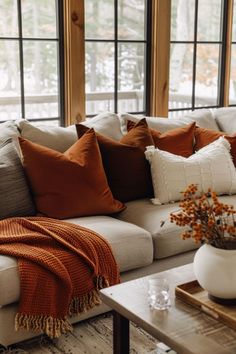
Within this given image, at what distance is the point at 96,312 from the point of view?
2.58 m

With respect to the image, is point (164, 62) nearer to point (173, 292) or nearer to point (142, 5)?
point (142, 5)

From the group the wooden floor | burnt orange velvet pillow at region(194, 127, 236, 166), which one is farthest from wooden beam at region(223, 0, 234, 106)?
the wooden floor

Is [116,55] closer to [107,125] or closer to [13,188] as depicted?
[107,125]

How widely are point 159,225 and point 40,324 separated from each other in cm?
84

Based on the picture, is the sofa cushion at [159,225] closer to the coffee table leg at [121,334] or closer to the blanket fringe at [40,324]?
the blanket fringe at [40,324]

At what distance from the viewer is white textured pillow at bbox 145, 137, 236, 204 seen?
10.1 feet

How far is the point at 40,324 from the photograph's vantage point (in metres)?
2.27

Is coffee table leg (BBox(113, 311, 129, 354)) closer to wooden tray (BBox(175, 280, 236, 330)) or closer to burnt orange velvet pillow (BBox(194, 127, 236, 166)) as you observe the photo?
wooden tray (BBox(175, 280, 236, 330))

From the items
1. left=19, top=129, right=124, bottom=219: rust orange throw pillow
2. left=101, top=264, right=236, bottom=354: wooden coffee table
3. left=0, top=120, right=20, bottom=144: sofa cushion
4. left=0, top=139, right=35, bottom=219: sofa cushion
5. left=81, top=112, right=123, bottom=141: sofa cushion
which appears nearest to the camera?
left=101, top=264, right=236, bottom=354: wooden coffee table

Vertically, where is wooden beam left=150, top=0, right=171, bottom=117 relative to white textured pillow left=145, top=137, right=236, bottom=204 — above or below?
above

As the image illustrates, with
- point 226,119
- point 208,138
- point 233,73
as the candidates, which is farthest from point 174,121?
point 233,73

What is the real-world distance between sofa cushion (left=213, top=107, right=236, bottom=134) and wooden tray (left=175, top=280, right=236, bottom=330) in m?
2.07

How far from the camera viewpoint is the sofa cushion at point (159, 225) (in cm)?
276

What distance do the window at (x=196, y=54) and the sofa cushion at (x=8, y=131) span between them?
1838mm
